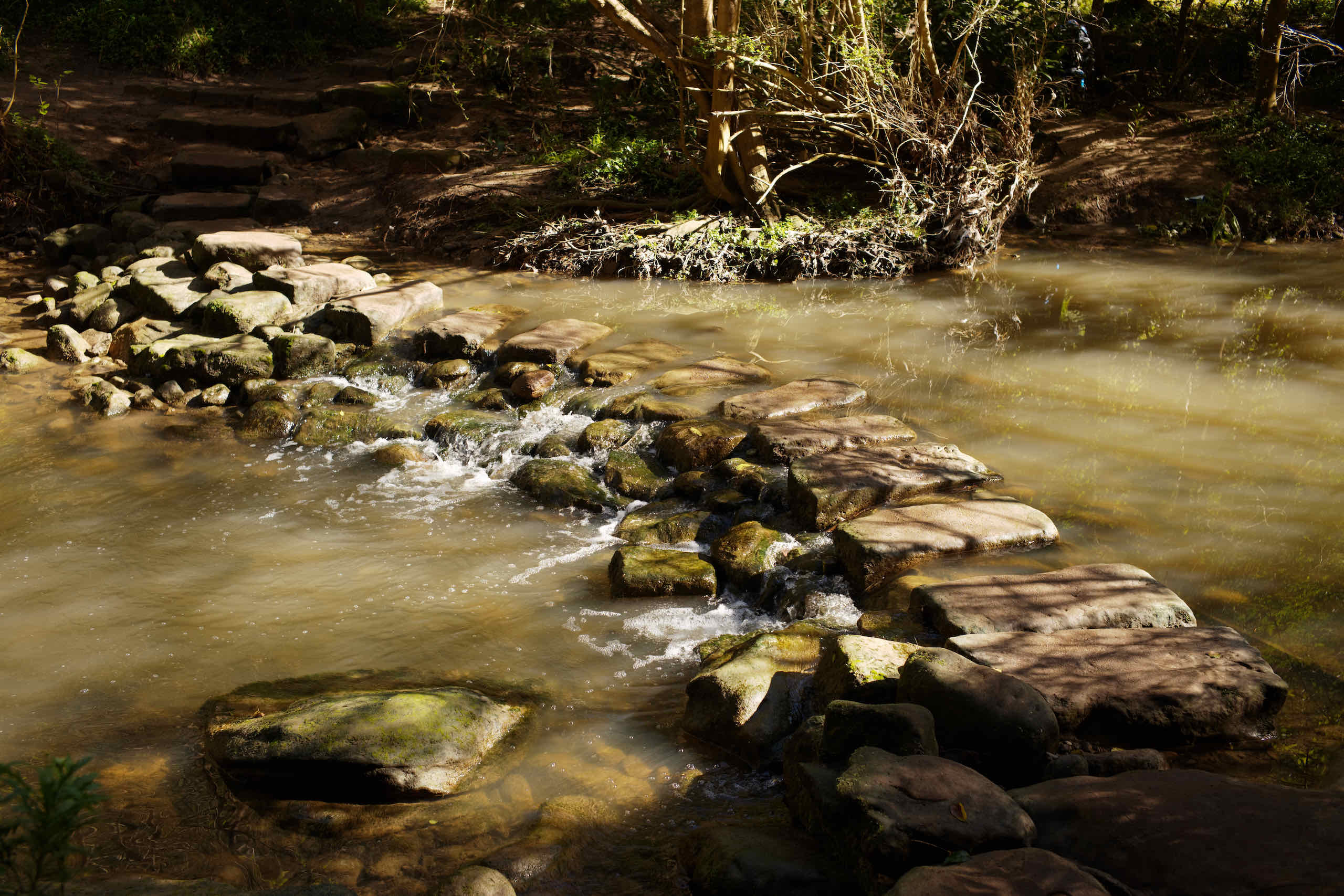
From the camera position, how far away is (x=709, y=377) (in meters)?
6.62

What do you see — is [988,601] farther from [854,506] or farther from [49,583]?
[49,583]

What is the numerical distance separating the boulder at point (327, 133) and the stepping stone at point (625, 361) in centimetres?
772

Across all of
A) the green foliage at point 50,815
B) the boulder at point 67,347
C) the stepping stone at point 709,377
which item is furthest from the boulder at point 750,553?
the boulder at point 67,347

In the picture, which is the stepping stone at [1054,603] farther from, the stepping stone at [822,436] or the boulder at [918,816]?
the stepping stone at [822,436]

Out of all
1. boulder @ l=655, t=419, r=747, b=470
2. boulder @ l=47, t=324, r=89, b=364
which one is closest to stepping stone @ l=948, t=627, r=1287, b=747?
boulder @ l=655, t=419, r=747, b=470

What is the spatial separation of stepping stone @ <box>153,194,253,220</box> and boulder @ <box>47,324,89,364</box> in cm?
303

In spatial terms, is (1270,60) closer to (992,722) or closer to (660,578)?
(660,578)

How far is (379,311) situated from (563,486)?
10.6ft

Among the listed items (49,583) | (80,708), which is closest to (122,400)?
(49,583)

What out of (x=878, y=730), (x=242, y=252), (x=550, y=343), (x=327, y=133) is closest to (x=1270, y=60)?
(x=550, y=343)

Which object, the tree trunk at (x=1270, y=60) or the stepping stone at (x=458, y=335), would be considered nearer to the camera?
the stepping stone at (x=458, y=335)

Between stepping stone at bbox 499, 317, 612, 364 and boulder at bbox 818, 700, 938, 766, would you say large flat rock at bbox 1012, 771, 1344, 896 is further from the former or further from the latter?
stepping stone at bbox 499, 317, 612, 364

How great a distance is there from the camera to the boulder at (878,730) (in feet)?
8.86

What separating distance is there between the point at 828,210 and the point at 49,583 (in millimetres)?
7657
